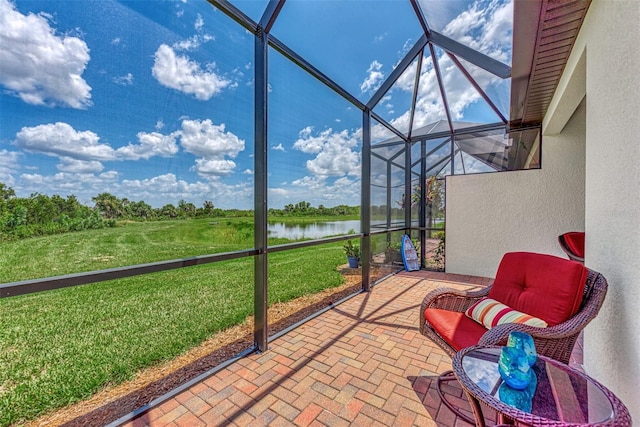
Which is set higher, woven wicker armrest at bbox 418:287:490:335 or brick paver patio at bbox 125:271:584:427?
woven wicker armrest at bbox 418:287:490:335

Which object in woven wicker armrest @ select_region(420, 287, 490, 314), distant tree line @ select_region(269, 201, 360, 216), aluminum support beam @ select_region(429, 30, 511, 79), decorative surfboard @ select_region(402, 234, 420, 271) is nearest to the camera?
woven wicker armrest @ select_region(420, 287, 490, 314)

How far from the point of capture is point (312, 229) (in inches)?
183

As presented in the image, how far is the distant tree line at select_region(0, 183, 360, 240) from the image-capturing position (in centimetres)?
200

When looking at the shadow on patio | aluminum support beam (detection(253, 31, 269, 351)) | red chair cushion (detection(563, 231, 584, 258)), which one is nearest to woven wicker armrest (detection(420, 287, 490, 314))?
the shadow on patio

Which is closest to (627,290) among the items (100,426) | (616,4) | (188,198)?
(616,4)

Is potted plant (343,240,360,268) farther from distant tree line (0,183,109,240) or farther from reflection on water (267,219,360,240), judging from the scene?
distant tree line (0,183,109,240)

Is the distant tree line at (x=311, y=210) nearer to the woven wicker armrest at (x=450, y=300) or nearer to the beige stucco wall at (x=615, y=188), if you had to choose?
the woven wicker armrest at (x=450, y=300)

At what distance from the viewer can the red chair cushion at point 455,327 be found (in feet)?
6.72

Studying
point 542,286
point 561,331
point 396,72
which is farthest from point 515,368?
point 396,72

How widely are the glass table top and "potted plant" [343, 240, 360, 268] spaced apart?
4.98m

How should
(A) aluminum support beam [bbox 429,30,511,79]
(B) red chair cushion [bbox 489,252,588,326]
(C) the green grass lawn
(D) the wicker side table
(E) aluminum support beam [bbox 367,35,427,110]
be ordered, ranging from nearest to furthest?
(D) the wicker side table, (B) red chair cushion [bbox 489,252,588,326], (C) the green grass lawn, (A) aluminum support beam [bbox 429,30,511,79], (E) aluminum support beam [bbox 367,35,427,110]

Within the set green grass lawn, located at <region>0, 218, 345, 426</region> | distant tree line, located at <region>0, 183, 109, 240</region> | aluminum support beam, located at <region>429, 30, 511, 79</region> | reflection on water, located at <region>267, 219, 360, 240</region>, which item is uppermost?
aluminum support beam, located at <region>429, 30, 511, 79</region>

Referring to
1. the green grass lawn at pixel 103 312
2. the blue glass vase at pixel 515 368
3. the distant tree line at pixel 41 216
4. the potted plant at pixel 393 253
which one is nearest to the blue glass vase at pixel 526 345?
the blue glass vase at pixel 515 368

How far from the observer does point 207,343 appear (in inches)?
120
